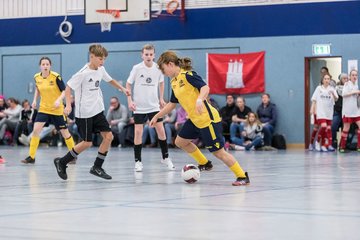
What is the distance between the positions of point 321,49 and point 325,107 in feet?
9.02

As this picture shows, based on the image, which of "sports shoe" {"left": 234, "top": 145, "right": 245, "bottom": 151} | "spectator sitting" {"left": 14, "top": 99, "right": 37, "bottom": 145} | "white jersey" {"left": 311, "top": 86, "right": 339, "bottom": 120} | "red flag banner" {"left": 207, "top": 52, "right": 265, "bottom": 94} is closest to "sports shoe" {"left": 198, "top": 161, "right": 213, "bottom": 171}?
"white jersey" {"left": 311, "top": 86, "right": 339, "bottom": 120}

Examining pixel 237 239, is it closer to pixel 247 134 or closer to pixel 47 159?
pixel 47 159

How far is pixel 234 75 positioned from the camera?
2733 centimetres

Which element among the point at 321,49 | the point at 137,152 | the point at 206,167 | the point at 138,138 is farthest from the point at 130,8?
the point at 206,167

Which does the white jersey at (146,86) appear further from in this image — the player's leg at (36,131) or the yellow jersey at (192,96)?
the yellow jersey at (192,96)

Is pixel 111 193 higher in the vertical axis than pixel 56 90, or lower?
lower

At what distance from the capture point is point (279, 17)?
87.5 ft

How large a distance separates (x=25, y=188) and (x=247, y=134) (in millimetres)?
14671

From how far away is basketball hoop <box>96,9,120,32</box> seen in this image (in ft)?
87.2

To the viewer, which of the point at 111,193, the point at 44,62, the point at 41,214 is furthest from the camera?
the point at 44,62

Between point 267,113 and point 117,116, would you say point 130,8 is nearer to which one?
point 117,116

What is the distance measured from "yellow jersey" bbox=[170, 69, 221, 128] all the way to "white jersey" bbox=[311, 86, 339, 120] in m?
12.5

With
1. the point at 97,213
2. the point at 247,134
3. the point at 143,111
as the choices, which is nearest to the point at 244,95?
the point at 247,134

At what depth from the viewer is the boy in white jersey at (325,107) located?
23891 mm
